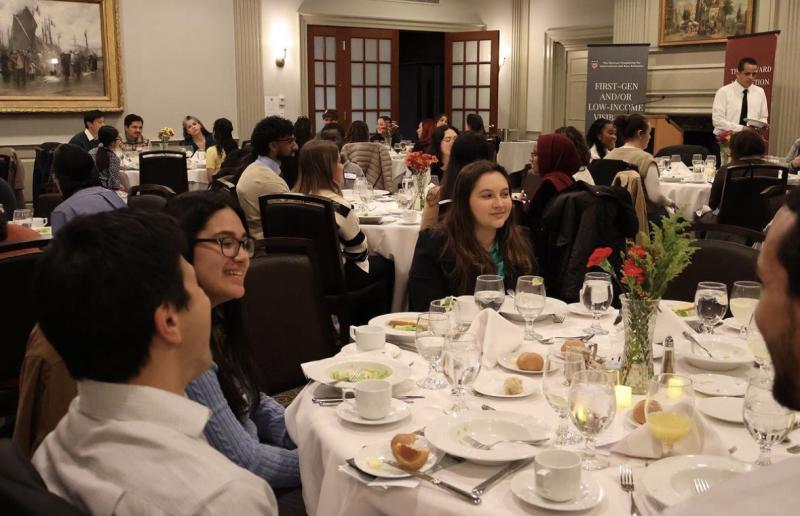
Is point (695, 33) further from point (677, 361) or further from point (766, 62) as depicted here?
point (677, 361)

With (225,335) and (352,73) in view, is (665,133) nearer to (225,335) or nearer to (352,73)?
(352,73)

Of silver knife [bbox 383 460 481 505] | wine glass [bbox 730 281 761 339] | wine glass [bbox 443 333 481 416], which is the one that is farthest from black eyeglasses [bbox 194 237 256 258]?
wine glass [bbox 730 281 761 339]

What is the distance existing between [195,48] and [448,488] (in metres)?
11.2

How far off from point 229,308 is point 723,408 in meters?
1.27

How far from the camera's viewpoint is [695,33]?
440 inches

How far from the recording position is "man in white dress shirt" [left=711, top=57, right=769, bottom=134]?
32.7ft

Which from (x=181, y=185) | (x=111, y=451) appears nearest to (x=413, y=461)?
(x=111, y=451)

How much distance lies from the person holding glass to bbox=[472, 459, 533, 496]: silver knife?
1.59 meters

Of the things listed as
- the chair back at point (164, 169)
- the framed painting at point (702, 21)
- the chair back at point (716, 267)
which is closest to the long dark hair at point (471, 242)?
the chair back at point (716, 267)

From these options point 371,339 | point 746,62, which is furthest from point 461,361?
point 746,62

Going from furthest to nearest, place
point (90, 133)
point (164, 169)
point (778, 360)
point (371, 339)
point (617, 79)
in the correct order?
point (617, 79) < point (90, 133) < point (164, 169) < point (371, 339) < point (778, 360)

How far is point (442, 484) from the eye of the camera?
1.60 m

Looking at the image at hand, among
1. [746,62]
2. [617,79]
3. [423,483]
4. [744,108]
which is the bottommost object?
[423,483]

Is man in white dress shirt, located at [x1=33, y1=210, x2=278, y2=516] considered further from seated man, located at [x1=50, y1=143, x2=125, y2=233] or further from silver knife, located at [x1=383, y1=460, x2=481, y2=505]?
seated man, located at [x1=50, y1=143, x2=125, y2=233]
